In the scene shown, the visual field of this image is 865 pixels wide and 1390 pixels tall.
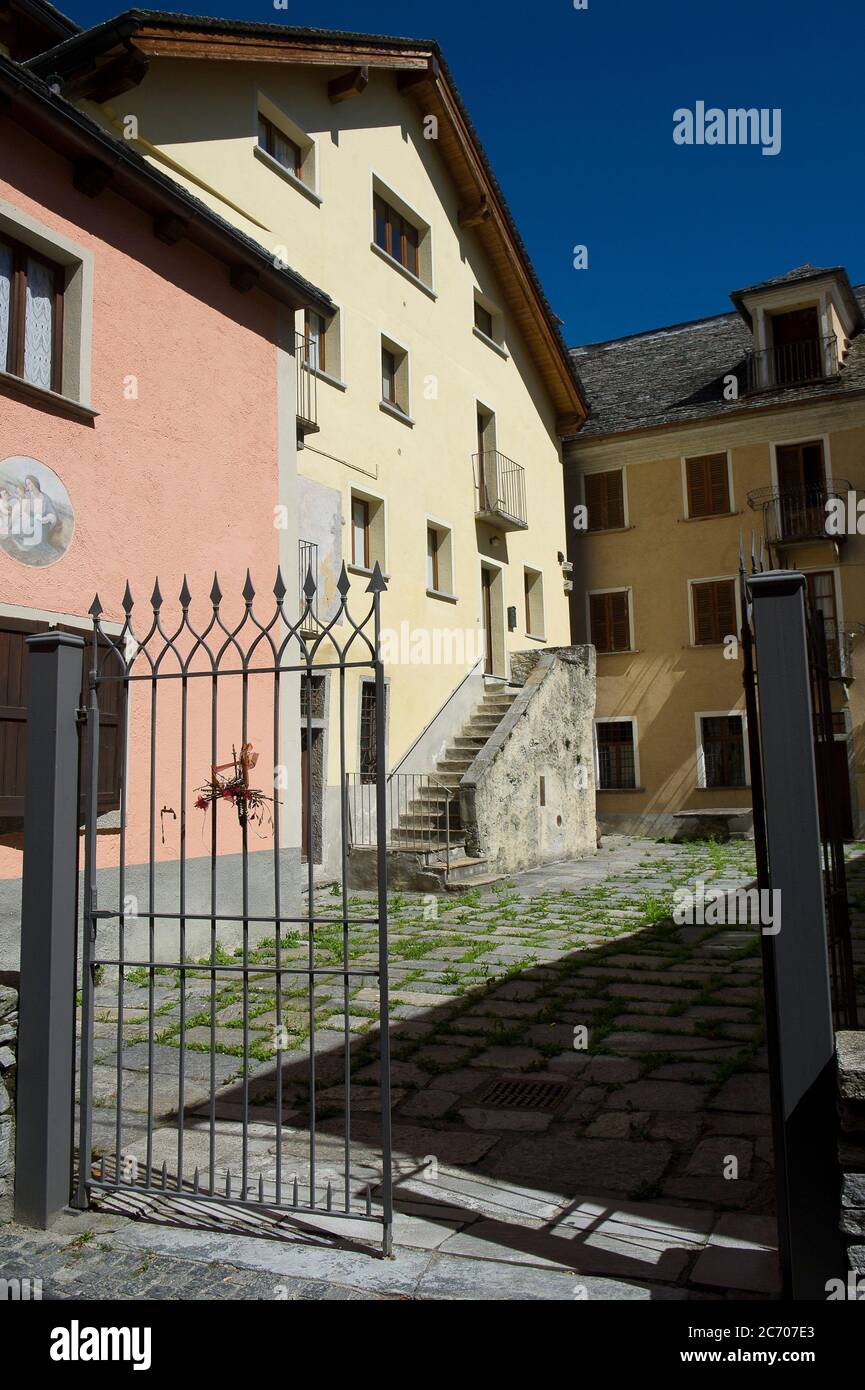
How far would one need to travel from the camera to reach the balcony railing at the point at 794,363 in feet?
74.3

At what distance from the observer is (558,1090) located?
5.44 m

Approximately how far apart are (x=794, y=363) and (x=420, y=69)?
10.7 metres

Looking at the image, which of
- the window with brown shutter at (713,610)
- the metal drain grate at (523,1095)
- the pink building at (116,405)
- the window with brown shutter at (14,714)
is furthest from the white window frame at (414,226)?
the metal drain grate at (523,1095)

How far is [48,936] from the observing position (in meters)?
4.20

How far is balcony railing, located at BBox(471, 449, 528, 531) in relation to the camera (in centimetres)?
1922

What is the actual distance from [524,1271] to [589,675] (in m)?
16.0

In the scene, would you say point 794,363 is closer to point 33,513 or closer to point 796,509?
point 796,509

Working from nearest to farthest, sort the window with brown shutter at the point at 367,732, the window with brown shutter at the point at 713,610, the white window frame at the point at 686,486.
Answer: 1. the window with brown shutter at the point at 367,732
2. the window with brown shutter at the point at 713,610
3. the white window frame at the point at 686,486

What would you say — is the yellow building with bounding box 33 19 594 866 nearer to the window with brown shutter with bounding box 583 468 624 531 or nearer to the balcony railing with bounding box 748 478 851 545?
the window with brown shutter with bounding box 583 468 624 531

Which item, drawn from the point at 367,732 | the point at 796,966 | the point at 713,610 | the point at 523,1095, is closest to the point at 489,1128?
the point at 523,1095

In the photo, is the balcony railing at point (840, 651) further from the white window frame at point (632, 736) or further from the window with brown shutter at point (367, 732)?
the window with brown shutter at point (367, 732)

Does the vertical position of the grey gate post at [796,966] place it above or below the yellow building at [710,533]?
below

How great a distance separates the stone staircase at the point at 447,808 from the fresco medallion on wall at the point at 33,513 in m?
6.78

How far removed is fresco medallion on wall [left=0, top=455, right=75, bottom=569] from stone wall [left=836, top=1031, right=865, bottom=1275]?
7142 millimetres
